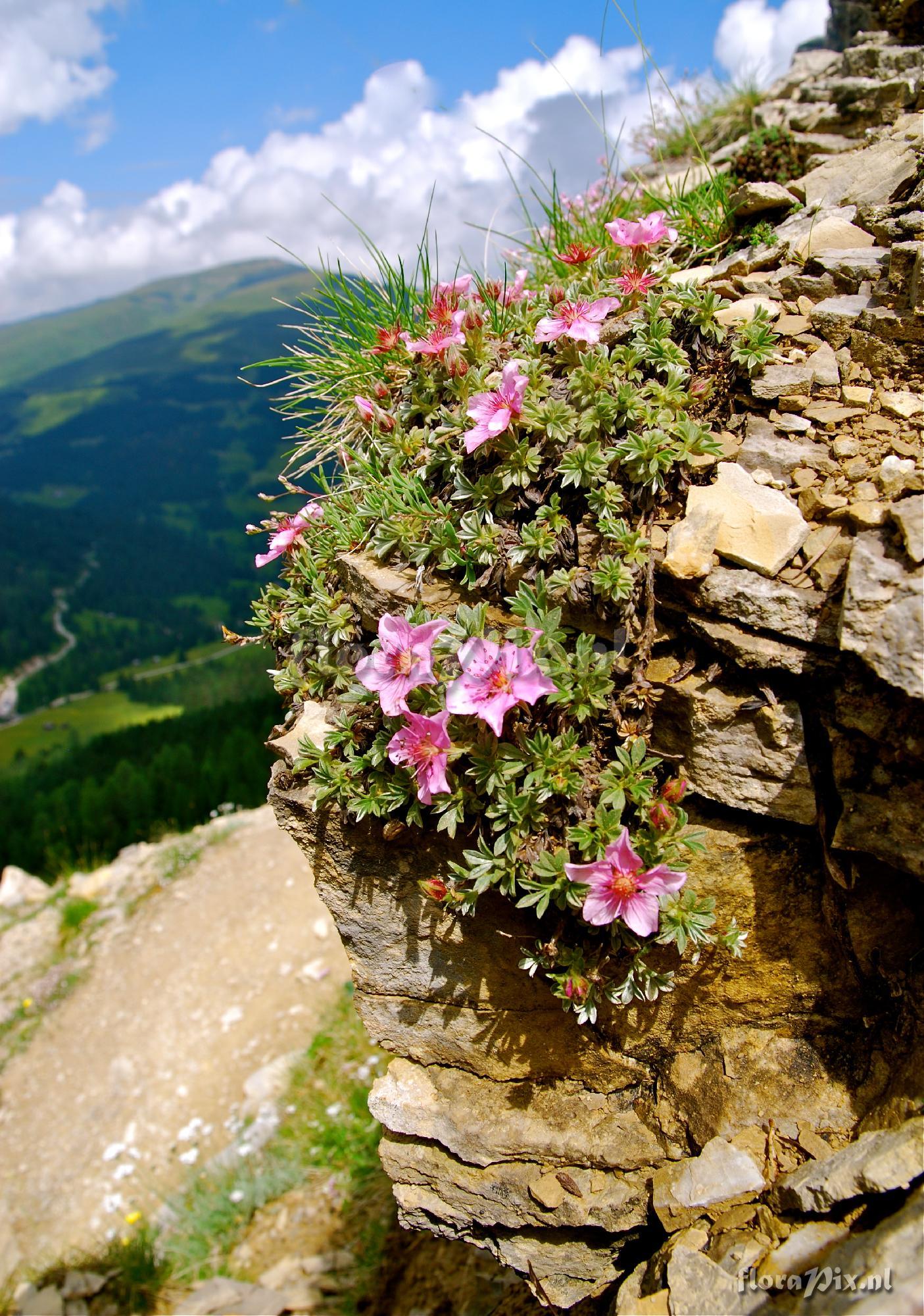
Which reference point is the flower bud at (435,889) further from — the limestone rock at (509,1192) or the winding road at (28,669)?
the winding road at (28,669)

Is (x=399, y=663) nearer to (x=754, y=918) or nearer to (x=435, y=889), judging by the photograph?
(x=435, y=889)

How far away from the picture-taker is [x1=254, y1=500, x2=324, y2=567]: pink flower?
160 inches

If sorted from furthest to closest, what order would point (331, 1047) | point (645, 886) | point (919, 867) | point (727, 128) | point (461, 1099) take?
point (331, 1047)
point (727, 128)
point (461, 1099)
point (645, 886)
point (919, 867)

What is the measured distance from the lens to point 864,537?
8.60ft

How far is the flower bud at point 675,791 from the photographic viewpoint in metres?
2.87

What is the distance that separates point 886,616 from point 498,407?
5.76ft

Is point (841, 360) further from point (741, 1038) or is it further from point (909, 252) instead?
point (741, 1038)

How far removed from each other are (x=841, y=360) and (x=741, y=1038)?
9.63 ft

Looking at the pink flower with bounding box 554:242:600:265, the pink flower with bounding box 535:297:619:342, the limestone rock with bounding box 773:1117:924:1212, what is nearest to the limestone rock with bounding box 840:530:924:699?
the limestone rock with bounding box 773:1117:924:1212

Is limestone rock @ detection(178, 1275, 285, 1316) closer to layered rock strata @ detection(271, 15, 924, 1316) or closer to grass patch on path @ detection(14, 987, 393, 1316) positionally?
grass patch on path @ detection(14, 987, 393, 1316)

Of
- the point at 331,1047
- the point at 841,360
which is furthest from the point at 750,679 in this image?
the point at 331,1047

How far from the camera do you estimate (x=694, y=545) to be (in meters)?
2.93

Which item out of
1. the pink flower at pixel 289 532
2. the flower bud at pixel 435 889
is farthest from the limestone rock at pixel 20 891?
the flower bud at pixel 435 889

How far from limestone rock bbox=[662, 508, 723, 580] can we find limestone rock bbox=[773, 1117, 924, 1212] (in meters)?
1.95
